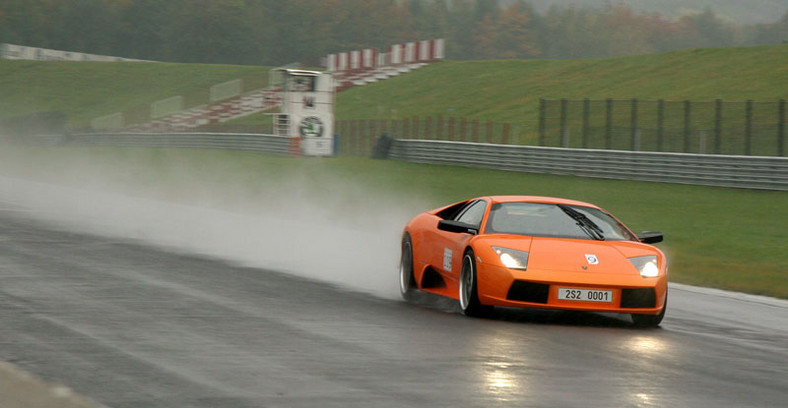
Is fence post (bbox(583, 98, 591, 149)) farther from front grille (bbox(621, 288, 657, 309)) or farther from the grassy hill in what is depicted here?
front grille (bbox(621, 288, 657, 309))

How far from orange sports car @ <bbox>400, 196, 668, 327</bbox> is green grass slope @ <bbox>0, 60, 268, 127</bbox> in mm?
68492

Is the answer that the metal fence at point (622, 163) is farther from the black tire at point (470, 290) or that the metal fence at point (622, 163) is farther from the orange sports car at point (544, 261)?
the black tire at point (470, 290)

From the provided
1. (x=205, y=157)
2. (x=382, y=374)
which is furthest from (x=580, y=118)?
(x=382, y=374)

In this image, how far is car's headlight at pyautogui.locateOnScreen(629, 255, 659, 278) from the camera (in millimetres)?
9555

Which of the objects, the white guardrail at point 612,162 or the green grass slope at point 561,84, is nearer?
the white guardrail at point 612,162

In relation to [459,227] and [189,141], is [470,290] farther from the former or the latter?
[189,141]

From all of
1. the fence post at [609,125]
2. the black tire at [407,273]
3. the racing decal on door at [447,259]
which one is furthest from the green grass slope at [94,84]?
the racing decal on door at [447,259]

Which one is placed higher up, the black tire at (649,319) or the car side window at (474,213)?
the car side window at (474,213)

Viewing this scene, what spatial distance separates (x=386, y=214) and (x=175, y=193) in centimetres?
678

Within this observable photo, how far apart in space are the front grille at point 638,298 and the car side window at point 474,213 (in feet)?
4.91

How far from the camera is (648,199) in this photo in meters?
25.9

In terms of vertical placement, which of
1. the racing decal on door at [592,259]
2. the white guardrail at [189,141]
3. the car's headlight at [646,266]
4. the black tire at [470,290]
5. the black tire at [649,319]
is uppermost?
the racing decal on door at [592,259]

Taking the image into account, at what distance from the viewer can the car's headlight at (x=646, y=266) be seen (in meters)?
9.55

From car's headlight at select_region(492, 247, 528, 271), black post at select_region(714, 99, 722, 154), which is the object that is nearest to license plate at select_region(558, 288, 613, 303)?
car's headlight at select_region(492, 247, 528, 271)
